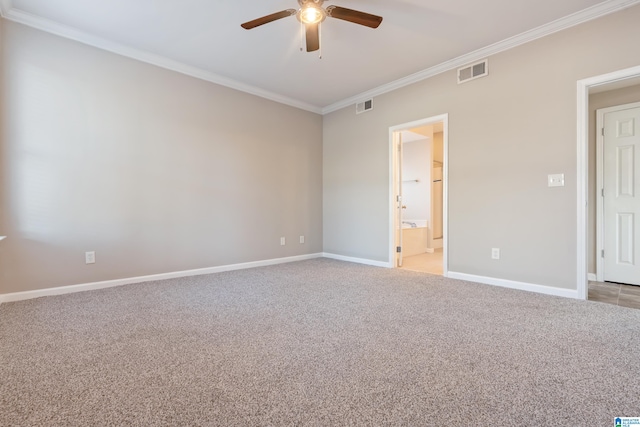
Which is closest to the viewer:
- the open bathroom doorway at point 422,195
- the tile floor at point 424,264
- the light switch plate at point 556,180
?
the light switch plate at point 556,180

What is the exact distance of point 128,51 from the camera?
3258 mm

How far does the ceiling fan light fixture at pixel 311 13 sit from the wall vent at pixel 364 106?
232 centimetres

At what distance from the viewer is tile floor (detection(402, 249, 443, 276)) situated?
4176mm

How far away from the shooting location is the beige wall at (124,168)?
2.75m

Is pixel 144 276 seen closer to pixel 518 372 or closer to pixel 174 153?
pixel 174 153

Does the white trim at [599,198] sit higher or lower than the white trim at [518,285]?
higher

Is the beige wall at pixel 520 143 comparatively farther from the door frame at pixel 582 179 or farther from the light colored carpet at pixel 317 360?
the light colored carpet at pixel 317 360

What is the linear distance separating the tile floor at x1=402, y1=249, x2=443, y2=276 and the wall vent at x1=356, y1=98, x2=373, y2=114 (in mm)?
2521

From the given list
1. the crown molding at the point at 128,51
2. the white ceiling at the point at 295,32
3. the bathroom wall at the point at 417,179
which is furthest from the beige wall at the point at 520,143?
the bathroom wall at the point at 417,179

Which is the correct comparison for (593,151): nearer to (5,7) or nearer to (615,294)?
(615,294)

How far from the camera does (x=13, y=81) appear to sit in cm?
270

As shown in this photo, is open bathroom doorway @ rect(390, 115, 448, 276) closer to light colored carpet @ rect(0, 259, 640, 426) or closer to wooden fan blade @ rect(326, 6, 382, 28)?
light colored carpet @ rect(0, 259, 640, 426)

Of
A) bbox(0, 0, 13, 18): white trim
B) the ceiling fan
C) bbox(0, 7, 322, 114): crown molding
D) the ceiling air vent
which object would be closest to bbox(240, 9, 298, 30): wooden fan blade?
the ceiling fan

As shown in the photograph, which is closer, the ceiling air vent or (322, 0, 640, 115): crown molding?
(322, 0, 640, 115): crown molding
